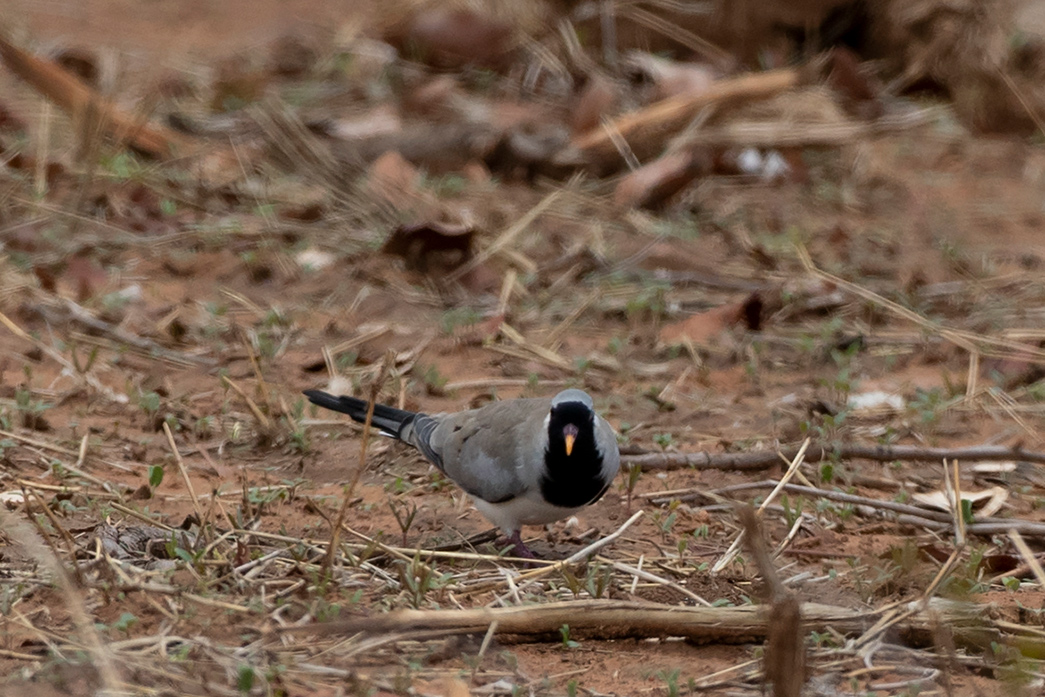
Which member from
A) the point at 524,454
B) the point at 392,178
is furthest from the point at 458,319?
the point at 524,454

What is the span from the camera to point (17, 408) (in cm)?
452

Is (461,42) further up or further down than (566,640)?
further up

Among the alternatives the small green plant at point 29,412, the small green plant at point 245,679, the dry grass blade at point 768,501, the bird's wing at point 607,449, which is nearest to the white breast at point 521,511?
the bird's wing at point 607,449

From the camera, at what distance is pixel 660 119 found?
800 centimetres

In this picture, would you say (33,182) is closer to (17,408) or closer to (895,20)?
(17,408)

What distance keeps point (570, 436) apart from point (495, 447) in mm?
400

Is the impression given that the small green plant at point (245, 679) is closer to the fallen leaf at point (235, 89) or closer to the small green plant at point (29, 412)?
the small green plant at point (29, 412)

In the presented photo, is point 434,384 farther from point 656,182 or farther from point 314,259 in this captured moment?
point 656,182

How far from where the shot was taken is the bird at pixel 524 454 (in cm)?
357

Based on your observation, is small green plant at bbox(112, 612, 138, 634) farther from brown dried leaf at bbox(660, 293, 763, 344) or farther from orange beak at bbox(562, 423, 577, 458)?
brown dried leaf at bbox(660, 293, 763, 344)

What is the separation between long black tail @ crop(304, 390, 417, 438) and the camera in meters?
4.37

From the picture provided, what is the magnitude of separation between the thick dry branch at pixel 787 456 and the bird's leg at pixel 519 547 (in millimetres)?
624

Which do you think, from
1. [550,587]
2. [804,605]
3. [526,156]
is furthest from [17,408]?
[526,156]

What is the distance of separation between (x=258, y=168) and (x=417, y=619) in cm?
514
